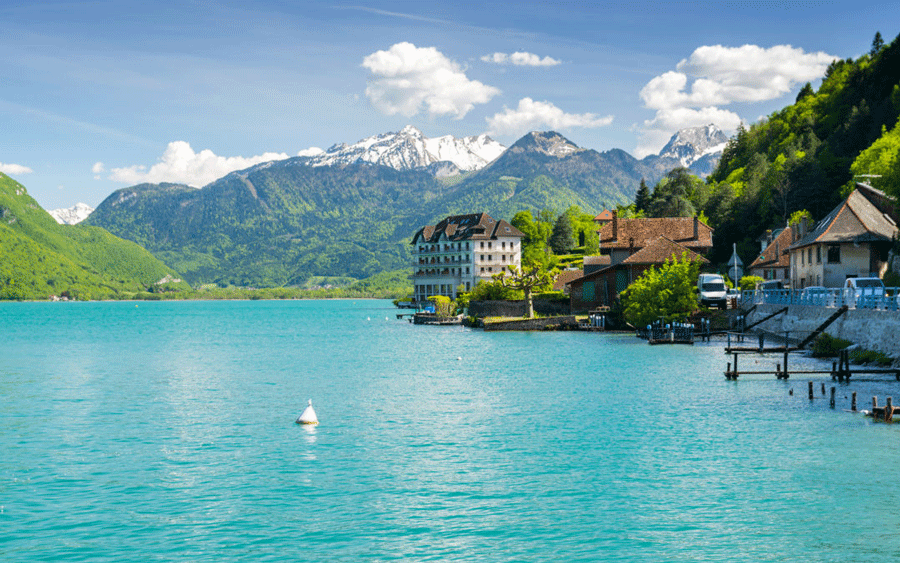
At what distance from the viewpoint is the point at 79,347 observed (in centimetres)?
8156

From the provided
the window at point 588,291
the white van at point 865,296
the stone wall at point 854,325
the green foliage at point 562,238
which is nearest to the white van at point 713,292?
the stone wall at point 854,325

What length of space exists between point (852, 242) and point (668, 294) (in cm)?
1756

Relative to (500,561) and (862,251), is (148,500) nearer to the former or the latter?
(500,561)

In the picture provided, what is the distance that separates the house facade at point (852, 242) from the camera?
222 ft

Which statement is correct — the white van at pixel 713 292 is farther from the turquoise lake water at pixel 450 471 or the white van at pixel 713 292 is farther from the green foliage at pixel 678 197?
the green foliage at pixel 678 197

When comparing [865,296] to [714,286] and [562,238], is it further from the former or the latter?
[562,238]

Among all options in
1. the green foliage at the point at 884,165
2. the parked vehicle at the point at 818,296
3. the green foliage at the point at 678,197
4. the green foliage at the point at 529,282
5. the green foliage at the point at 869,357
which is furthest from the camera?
the green foliage at the point at 678,197

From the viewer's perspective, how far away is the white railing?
46.4 m

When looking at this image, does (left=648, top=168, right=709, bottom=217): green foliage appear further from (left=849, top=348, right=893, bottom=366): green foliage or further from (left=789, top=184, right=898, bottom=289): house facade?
(left=849, top=348, right=893, bottom=366): green foliage

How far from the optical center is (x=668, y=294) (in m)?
78.4

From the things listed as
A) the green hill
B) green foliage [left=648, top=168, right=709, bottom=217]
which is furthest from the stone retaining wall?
green foliage [left=648, top=168, right=709, bottom=217]

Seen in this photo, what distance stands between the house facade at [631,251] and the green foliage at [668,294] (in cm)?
1147

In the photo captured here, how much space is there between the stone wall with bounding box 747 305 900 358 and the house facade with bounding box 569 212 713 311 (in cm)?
2636

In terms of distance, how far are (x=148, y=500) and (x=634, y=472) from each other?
14.0m
